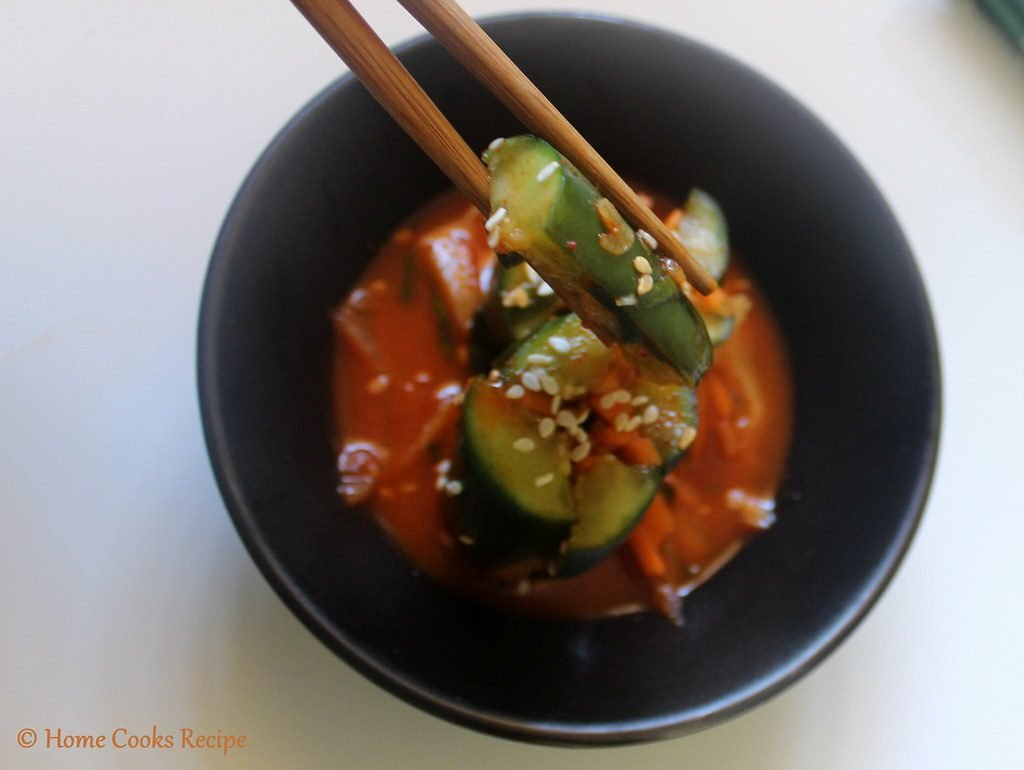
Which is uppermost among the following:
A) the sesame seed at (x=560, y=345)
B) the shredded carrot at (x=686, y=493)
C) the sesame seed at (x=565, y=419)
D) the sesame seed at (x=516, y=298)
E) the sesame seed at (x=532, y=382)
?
the sesame seed at (x=516, y=298)

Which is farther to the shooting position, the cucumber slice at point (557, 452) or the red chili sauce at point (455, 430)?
the red chili sauce at point (455, 430)

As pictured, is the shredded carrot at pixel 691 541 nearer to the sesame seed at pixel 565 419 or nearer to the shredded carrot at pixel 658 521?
the shredded carrot at pixel 658 521

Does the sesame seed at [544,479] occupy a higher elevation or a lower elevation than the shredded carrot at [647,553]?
higher

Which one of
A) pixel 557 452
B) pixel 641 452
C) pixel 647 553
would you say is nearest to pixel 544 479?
pixel 557 452

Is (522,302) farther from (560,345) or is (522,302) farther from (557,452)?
(557,452)

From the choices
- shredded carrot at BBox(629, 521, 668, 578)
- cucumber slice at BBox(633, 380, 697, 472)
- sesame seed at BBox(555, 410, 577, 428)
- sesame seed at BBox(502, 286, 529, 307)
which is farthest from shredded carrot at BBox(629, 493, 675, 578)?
sesame seed at BBox(502, 286, 529, 307)

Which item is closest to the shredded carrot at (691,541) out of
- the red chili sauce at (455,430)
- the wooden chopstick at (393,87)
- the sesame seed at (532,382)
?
the red chili sauce at (455,430)

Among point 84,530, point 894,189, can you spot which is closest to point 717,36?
point 894,189

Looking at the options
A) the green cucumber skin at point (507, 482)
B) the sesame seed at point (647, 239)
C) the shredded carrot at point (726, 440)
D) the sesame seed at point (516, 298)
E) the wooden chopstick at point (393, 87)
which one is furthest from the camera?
the shredded carrot at point (726, 440)

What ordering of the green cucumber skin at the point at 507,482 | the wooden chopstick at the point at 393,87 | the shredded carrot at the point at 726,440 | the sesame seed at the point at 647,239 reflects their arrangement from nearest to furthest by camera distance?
1. the wooden chopstick at the point at 393,87
2. the sesame seed at the point at 647,239
3. the green cucumber skin at the point at 507,482
4. the shredded carrot at the point at 726,440
